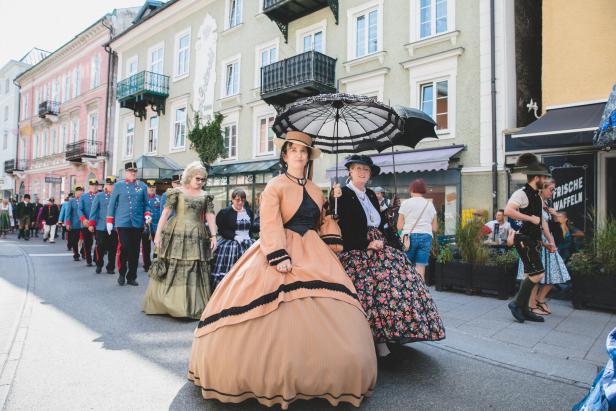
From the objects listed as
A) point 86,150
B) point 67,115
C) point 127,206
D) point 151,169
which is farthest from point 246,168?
point 67,115

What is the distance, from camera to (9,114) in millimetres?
40938

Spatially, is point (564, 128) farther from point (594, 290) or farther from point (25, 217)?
point (25, 217)

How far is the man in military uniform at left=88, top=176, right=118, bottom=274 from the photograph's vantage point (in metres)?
8.73

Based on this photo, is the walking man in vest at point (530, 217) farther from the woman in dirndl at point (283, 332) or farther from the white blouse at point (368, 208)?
the woman in dirndl at point (283, 332)

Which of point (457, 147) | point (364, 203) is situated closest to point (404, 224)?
point (364, 203)

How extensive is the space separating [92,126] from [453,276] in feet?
88.7

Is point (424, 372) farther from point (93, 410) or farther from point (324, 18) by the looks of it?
point (324, 18)

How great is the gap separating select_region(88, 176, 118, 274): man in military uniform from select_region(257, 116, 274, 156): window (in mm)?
8680

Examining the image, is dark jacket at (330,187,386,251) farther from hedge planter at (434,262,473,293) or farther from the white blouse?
hedge planter at (434,262,473,293)

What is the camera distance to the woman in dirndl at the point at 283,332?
8.50ft

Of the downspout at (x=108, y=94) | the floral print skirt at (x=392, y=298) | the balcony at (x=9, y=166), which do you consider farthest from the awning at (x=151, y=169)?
the balcony at (x=9, y=166)

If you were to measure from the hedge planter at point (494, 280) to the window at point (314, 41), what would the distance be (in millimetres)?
10961

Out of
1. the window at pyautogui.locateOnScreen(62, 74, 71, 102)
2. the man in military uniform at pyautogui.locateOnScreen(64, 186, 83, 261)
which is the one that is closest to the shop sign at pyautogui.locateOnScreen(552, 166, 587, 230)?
the man in military uniform at pyautogui.locateOnScreen(64, 186, 83, 261)

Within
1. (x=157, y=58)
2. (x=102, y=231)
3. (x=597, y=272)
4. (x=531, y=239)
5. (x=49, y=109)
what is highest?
(x=157, y=58)
